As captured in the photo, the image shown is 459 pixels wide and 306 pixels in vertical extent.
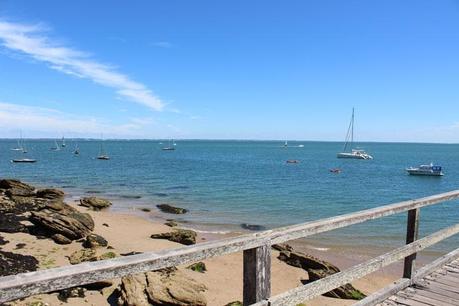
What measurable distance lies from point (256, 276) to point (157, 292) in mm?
5833

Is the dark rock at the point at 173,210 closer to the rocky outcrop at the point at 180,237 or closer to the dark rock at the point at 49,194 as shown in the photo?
the dark rock at the point at 49,194

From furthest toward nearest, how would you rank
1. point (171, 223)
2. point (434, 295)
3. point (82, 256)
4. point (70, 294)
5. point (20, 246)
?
point (171, 223)
point (20, 246)
point (82, 256)
point (70, 294)
point (434, 295)

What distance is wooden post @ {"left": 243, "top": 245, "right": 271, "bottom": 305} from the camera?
9.96 feet

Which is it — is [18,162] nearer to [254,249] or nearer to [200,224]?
[200,224]

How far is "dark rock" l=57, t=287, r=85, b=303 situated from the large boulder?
5597 mm

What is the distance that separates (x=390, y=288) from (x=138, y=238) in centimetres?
1320

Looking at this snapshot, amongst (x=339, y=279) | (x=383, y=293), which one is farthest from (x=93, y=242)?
(x=339, y=279)

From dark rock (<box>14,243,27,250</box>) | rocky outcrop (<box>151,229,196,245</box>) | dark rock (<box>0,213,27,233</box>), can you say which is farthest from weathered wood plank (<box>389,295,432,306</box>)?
dark rock (<box>0,213,27,233</box>)

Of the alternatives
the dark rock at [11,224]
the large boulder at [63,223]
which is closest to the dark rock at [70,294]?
the large boulder at [63,223]

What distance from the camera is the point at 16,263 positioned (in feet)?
34.4

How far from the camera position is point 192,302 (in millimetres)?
8422

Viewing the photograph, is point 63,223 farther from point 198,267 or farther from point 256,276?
point 256,276

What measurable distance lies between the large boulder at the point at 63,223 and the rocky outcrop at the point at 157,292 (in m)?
6.38

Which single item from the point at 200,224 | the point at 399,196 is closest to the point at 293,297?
the point at 200,224
